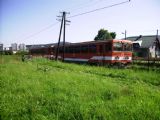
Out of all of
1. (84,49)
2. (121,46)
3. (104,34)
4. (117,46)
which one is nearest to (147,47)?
(104,34)

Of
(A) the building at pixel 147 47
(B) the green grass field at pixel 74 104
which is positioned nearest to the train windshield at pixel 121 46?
(B) the green grass field at pixel 74 104

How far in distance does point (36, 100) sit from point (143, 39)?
4979cm

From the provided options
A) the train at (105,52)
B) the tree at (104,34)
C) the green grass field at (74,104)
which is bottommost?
the green grass field at (74,104)

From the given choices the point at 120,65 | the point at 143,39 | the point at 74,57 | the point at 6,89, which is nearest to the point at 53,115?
the point at 6,89

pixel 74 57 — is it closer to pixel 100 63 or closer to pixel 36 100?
pixel 100 63

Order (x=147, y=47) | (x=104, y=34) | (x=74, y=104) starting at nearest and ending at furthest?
(x=74, y=104) → (x=147, y=47) → (x=104, y=34)

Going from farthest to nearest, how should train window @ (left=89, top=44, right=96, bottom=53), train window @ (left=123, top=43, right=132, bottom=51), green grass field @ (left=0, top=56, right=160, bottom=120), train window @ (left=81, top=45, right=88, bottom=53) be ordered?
train window @ (left=81, top=45, right=88, bottom=53) → train window @ (left=89, top=44, right=96, bottom=53) → train window @ (left=123, top=43, right=132, bottom=51) → green grass field @ (left=0, top=56, right=160, bottom=120)

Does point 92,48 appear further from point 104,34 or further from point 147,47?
point 104,34

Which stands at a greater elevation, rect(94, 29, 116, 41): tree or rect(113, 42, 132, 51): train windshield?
rect(94, 29, 116, 41): tree

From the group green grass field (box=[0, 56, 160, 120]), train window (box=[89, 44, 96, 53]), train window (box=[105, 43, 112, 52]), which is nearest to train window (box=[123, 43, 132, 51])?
train window (box=[105, 43, 112, 52])

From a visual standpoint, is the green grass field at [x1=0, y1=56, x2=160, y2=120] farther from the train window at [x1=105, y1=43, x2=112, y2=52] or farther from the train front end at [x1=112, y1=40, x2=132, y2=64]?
the train front end at [x1=112, y1=40, x2=132, y2=64]

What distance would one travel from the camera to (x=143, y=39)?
180 ft

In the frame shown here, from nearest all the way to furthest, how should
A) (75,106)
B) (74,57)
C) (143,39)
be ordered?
(75,106), (74,57), (143,39)

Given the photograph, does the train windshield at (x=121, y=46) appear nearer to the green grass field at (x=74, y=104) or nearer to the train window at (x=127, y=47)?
the train window at (x=127, y=47)
